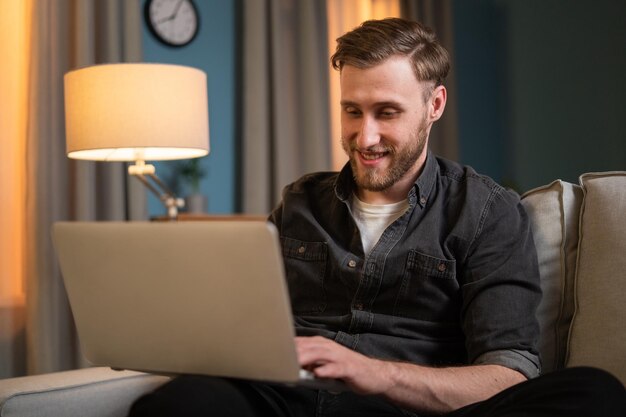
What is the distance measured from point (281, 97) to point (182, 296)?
115 inches

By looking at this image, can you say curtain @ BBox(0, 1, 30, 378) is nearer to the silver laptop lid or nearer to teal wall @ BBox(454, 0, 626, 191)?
the silver laptop lid

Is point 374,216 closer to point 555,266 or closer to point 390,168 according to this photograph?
point 390,168

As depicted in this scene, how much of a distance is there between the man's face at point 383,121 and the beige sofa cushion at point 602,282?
1.23ft

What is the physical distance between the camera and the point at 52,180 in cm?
313

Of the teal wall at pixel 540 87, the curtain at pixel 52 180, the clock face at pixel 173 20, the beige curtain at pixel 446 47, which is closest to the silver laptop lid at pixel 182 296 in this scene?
Result: the curtain at pixel 52 180

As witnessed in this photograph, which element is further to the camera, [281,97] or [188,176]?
[281,97]

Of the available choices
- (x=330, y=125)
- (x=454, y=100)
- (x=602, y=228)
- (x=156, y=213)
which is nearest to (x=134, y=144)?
(x=156, y=213)

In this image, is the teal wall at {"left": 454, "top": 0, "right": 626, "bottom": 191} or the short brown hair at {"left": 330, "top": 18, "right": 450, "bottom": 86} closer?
the short brown hair at {"left": 330, "top": 18, "right": 450, "bottom": 86}

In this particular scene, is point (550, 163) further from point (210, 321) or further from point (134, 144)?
point (210, 321)

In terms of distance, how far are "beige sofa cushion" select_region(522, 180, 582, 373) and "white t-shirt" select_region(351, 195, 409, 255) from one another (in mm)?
274

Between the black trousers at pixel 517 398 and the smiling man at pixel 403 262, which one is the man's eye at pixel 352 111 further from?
the black trousers at pixel 517 398

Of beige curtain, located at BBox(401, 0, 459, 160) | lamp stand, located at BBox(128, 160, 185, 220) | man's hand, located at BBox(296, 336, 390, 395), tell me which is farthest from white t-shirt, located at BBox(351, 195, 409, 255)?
beige curtain, located at BBox(401, 0, 459, 160)

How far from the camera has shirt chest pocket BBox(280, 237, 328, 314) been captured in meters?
1.75

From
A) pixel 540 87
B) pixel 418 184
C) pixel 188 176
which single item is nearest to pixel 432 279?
pixel 418 184
